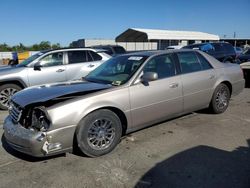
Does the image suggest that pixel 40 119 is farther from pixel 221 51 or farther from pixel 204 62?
pixel 221 51

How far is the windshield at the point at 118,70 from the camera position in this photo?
464cm

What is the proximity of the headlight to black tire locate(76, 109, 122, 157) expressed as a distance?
0.46 m

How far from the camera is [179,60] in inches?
207

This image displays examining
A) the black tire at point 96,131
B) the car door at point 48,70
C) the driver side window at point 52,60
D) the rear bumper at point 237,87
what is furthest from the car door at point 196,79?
the driver side window at point 52,60

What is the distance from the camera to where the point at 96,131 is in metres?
4.05

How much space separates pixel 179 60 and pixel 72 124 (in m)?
2.57

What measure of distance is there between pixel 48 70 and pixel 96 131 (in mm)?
4321

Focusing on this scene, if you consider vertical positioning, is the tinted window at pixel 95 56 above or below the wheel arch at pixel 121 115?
above

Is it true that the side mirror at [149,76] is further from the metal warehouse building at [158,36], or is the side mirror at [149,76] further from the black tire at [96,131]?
the metal warehouse building at [158,36]

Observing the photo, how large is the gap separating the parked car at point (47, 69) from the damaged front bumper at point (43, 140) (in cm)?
382

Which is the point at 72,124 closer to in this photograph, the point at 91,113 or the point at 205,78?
the point at 91,113

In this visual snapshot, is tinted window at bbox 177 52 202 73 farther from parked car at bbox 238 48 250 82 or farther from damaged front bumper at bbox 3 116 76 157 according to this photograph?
parked car at bbox 238 48 250 82

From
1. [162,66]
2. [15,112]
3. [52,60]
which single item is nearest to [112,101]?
[162,66]

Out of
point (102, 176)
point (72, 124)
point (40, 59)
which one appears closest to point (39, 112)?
point (72, 124)
